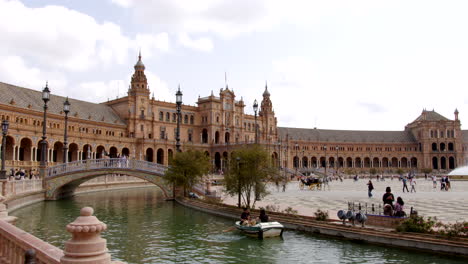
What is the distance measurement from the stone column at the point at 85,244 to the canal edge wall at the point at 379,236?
13.2 metres

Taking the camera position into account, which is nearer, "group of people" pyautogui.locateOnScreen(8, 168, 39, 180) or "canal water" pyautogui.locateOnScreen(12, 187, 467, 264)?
"canal water" pyautogui.locateOnScreen(12, 187, 467, 264)

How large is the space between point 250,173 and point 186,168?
9374mm

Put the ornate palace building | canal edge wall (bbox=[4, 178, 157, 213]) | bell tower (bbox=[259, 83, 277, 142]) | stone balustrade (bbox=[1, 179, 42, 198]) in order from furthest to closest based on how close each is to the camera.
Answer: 1. bell tower (bbox=[259, 83, 277, 142])
2. the ornate palace building
3. canal edge wall (bbox=[4, 178, 157, 213])
4. stone balustrade (bbox=[1, 179, 42, 198])

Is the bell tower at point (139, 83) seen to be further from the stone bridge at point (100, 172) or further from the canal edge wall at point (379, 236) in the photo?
the canal edge wall at point (379, 236)

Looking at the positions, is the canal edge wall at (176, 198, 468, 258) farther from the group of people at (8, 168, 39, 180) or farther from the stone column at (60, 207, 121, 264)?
the group of people at (8, 168, 39, 180)

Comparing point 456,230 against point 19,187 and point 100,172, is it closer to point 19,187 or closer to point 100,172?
point 19,187

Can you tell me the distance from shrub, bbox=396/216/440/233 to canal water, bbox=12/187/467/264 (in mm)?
1121

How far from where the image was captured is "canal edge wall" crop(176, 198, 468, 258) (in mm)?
14570

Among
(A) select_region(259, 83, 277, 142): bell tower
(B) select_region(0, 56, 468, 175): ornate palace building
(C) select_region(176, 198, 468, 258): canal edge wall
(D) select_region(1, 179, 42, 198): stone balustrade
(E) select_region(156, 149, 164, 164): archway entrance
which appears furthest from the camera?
(A) select_region(259, 83, 277, 142): bell tower

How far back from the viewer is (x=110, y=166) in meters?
37.4

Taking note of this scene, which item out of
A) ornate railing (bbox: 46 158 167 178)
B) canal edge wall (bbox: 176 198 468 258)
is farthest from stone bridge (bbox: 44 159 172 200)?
canal edge wall (bbox: 176 198 468 258)

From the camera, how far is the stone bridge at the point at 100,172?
121 feet

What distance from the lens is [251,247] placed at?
1758 cm

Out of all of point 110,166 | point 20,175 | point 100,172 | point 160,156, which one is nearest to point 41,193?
point 20,175
